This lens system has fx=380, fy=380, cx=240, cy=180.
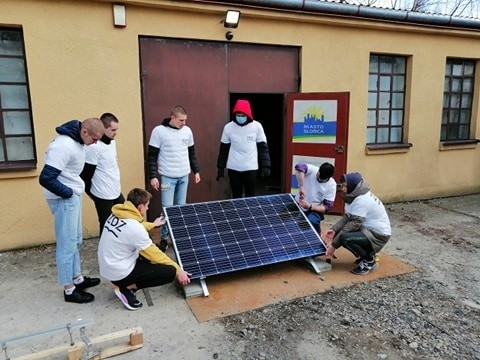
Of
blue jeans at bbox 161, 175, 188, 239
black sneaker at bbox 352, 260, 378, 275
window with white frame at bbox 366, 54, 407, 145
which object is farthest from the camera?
window with white frame at bbox 366, 54, 407, 145

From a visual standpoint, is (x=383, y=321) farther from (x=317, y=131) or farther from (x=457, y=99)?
(x=457, y=99)

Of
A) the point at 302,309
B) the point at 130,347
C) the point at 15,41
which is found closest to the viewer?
the point at 130,347

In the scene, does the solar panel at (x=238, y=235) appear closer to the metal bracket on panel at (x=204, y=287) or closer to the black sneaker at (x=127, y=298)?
the metal bracket on panel at (x=204, y=287)

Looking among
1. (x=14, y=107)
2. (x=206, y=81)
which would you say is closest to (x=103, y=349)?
(x=14, y=107)

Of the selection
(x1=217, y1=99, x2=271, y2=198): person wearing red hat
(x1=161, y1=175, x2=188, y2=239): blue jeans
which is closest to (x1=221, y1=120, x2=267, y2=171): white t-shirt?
(x1=217, y1=99, x2=271, y2=198): person wearing red hat

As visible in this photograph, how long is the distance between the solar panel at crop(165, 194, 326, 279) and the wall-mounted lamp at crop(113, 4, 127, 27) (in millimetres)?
2437

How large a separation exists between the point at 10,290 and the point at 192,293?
1765 mm

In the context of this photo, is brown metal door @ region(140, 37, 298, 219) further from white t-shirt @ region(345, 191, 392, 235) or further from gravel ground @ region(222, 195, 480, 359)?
gravel ground @ region(222, 195, 480, 359)

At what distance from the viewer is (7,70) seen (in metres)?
4.50

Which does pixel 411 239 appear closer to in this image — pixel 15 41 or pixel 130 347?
pixel 130 347

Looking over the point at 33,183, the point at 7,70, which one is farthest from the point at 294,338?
the point at 7,70

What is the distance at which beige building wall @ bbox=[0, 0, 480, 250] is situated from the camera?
450cm

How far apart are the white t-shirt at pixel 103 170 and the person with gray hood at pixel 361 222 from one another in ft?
7.44

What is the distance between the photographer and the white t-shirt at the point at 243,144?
4854 millimetres
